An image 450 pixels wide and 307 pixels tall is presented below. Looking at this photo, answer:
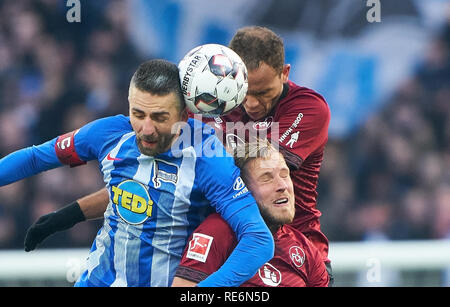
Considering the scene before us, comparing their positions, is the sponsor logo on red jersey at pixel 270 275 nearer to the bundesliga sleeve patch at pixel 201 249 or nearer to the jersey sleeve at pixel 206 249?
the jersey sleeve at pixel 206 249

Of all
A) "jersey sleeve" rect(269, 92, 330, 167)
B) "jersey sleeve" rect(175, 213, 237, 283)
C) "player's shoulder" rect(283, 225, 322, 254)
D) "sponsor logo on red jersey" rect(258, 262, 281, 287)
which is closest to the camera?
"jersey sleeve" rect(175, 213, 237, 283)

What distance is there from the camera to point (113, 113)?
8602mm

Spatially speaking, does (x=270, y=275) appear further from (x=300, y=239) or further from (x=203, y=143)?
(x=203, y=143)

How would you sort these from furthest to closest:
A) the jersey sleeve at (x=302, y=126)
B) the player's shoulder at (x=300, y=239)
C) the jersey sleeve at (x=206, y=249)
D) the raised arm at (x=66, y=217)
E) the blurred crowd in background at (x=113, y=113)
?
the blurred crowd in background at (x=113, y=113) < the raised arm at (x=66, y=217) < the jersey sleeve at (x=302, y=126) < the player's shoulder at (x=300, y=239) < the jersey sleeve at (x=206, y=249)

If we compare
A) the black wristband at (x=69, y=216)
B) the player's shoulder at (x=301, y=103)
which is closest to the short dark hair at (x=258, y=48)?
the player's shoulder at (x=301, y=103)

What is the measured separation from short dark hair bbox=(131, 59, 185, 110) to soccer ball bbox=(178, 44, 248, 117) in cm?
4

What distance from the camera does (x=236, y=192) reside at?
14.1 ft

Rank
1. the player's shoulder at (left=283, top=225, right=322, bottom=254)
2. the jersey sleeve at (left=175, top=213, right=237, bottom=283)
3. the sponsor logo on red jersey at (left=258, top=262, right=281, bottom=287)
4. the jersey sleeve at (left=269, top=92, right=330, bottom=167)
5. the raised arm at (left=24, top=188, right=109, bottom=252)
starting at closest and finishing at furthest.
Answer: the jersey sleeve at (left=175, top=213, right=237, bottom=283) → the sponsor logo on red jersey at (left=258, top=262, right=281, bottom=287) → the player's shoulder at (left=283, top=225, right=322, bottom=254) → the jersey sleeve at (left=269, top=92, right=330, bottom=167) → the raised arm at (left=24, top=188, right=109, bottom=252)

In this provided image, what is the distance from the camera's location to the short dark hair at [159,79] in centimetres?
432

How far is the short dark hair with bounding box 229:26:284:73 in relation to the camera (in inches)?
195

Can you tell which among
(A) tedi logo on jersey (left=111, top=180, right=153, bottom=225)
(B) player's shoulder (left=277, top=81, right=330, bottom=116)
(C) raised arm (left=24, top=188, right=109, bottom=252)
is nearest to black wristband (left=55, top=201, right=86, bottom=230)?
(C) raised arm (left=24, top=188, right=109, bottom=252)

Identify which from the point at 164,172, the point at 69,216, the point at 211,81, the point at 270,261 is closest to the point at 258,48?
the point at 211,81

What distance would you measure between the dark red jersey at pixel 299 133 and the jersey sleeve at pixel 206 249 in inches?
30.9

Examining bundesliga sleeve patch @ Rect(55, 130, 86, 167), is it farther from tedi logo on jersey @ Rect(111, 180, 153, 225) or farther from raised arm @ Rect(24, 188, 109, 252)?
raised arm @ Rect(24, 188, 109, 252)
